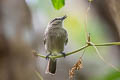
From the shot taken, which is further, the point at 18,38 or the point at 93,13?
the point at 93,13

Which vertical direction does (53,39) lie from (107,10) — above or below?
below

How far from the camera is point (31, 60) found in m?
1.73

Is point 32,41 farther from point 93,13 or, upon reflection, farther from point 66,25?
point 66,25

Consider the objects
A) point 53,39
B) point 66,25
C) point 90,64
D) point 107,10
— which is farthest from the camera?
point 90,64

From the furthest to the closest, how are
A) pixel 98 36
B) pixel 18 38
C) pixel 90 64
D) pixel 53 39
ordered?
1. pixel 90 64
2. pixel 98 36
3. pixel 53 39
4. pixel 18 38

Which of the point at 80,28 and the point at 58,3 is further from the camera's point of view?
the point at 80,28

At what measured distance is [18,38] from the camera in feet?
5.84

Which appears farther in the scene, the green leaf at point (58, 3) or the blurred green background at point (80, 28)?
the blurred green background at point (80, 28)

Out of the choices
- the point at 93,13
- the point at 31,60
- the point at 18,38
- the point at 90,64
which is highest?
the point at 93,13

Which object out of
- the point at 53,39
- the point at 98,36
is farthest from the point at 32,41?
the point at 98,36

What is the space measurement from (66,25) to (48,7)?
273 mm

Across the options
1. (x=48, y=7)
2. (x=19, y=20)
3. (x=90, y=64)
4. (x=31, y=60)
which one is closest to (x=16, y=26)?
(x=19, y=20)

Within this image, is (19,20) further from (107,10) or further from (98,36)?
(98,36)

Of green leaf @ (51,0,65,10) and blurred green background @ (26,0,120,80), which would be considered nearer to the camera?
green leaf @ (51,0,65,10)
